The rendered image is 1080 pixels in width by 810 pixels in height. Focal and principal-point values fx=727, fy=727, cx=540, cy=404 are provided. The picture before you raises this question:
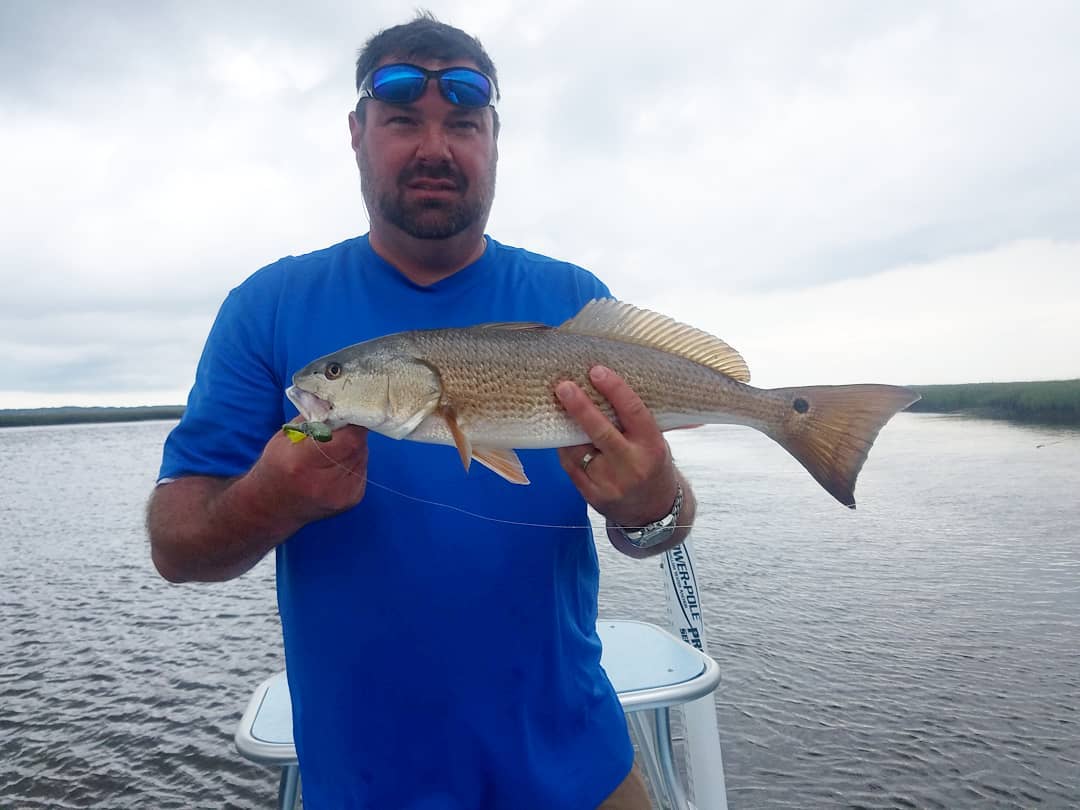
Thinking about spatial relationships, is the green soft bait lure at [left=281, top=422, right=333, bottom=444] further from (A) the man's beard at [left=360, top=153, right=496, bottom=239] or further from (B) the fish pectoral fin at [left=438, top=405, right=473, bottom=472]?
(A) the man's beard at [left=360, top=153, right=496, bottom=239]

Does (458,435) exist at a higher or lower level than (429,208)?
lower

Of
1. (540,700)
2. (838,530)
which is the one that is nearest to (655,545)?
(540,700)

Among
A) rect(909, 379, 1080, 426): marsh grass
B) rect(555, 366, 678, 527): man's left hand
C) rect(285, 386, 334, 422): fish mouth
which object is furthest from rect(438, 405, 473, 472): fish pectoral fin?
rect(909, 379, 1080, 426): marsh grass

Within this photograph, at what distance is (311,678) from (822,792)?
21.0 ft

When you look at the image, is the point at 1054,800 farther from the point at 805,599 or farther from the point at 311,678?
the point at 311,678

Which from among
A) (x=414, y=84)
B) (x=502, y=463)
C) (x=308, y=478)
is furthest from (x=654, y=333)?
(x=308, y=478)

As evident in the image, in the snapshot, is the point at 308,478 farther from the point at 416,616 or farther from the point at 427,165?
the point at 427,165

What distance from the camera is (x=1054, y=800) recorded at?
22.7 feet

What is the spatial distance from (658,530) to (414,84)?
2.14 meters

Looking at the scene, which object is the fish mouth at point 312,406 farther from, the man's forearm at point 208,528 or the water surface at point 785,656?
the water surface at point 785,656

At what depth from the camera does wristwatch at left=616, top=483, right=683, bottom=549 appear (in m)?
3.02

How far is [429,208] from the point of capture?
298cm

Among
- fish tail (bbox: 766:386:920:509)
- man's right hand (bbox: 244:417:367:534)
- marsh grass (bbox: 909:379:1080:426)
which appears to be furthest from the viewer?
marsh grass (bbox: 909:379:1080:426)

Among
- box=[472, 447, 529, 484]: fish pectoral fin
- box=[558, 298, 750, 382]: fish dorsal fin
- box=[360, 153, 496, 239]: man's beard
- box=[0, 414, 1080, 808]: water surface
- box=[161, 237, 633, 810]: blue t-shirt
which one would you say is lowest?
box=[0, 414, 1080, 808]: water surface
